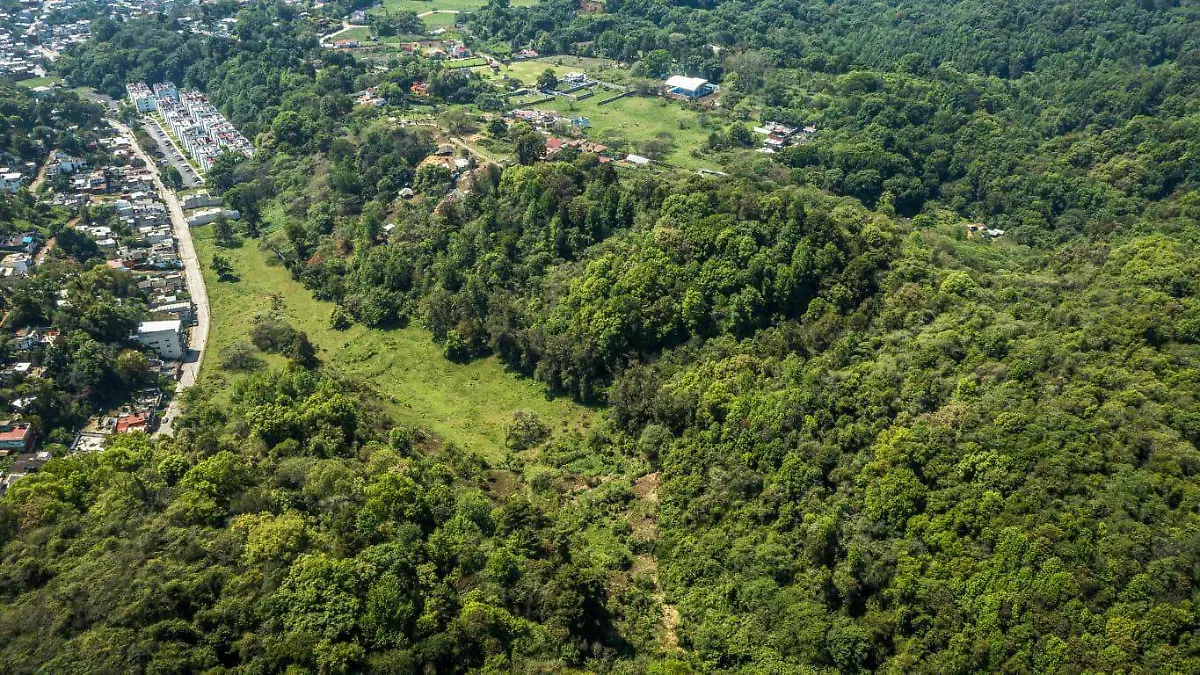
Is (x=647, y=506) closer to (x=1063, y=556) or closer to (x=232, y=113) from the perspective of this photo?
(x=1063, y=556)

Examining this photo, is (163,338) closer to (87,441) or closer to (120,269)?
(87,441)

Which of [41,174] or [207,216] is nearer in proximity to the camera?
[207,216]

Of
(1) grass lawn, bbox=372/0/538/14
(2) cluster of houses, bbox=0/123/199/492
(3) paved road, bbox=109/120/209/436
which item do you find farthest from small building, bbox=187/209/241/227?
(1) grass lawn, bbox=372/0/538/14

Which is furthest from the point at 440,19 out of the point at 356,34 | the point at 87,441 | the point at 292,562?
the point at 292,562

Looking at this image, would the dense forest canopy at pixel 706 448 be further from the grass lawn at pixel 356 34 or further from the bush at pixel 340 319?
the grass lawn at pixel 356 34

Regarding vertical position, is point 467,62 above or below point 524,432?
above

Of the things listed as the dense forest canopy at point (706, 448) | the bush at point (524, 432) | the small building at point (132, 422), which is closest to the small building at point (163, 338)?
the dense forest canopy at point (706, 448)

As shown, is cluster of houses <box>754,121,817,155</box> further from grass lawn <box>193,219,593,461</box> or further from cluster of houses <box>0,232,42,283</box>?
cluster of houses <box>0,232,42,283</box>
